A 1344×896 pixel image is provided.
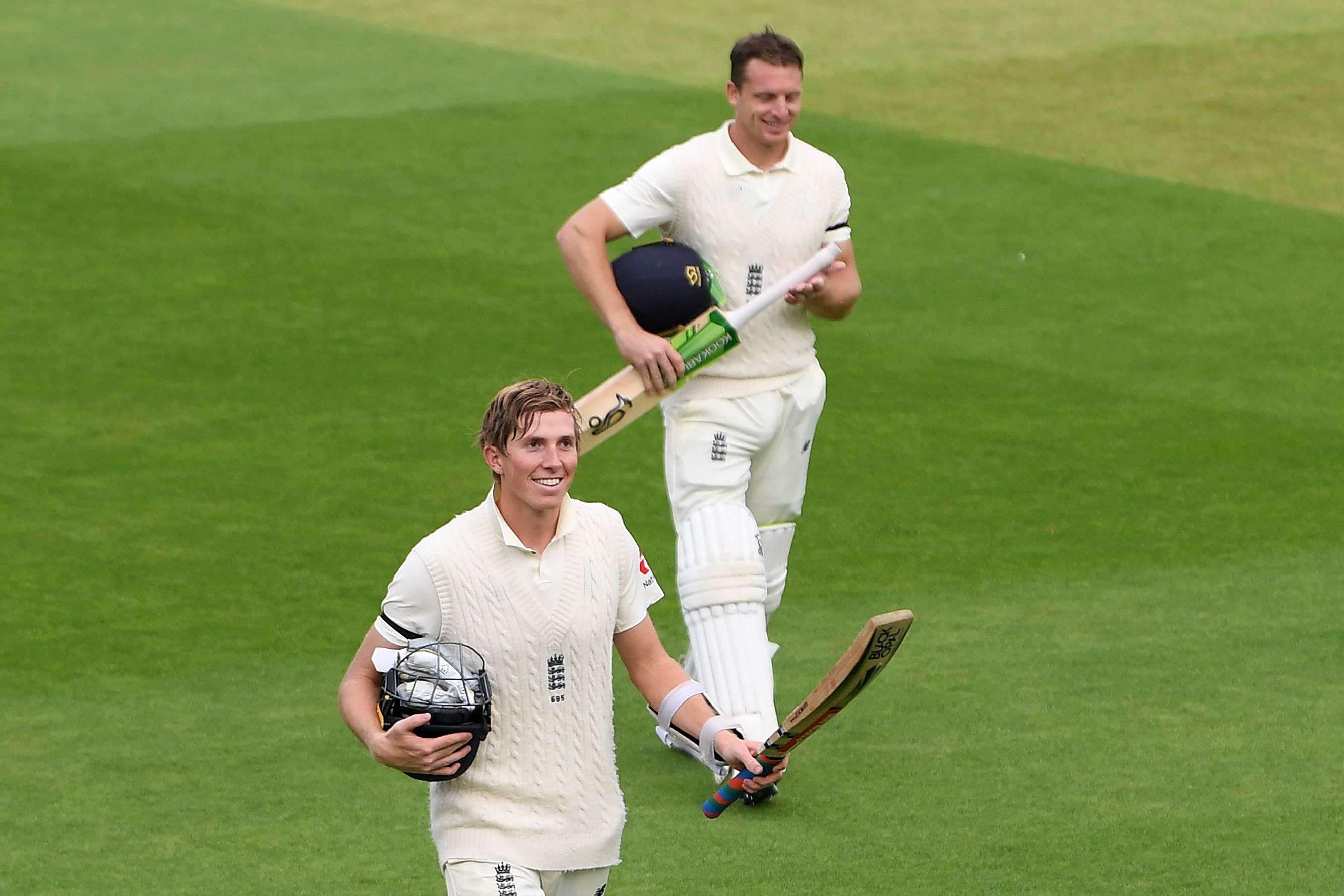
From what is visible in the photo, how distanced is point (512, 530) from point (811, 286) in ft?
8.38

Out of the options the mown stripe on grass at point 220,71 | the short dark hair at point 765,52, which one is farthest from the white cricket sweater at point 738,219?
the mown stripe on grass at point 220,71

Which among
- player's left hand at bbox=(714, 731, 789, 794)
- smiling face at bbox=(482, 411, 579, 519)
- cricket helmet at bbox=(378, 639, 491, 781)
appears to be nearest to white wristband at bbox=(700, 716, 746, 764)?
player's left hand at bbox=(714, 731, 789, 794)

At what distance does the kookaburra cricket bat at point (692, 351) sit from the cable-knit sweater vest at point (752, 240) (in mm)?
100

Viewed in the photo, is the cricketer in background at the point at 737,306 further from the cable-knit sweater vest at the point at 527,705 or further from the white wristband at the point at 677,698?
the cable-knit sweater vest at the point at 527,705

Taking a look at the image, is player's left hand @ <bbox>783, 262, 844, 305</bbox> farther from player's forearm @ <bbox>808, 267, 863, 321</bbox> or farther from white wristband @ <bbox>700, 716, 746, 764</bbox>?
white wristband @ <bbox>700, 716, 746, 764</bbox>

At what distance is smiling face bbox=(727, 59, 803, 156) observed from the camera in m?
6.92

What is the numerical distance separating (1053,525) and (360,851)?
14.3ft

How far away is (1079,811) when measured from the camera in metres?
6.95

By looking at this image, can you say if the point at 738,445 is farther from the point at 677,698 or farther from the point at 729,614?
the point at 677,698

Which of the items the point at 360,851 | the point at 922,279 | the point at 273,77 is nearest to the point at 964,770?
the point at 360,851

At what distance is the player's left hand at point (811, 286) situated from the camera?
7020 millimetres

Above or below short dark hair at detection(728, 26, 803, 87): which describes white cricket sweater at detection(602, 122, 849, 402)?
below

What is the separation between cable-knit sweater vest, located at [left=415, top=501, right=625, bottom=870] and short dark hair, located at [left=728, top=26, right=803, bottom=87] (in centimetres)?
262

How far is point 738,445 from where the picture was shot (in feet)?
23.5
